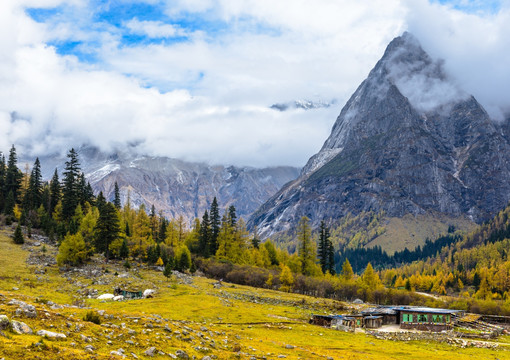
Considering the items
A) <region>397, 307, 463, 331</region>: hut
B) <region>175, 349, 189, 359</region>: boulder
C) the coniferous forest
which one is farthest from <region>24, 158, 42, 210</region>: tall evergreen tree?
<region>175, 349, 189, 359</region>: boulder

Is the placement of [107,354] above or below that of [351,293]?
above

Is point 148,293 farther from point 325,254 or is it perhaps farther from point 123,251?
point 325,254

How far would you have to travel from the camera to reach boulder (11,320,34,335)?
2300 centimetres

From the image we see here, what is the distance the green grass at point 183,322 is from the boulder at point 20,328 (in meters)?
0.91

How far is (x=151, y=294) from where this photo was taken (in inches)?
3081

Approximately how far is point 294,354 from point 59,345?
2452cm

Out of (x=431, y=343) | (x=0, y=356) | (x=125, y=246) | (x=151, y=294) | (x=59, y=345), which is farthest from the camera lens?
(x=125, y=246)

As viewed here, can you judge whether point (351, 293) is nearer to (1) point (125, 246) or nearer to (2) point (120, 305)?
(1) point (125, 246)

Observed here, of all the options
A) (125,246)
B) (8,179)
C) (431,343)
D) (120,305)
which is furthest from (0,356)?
(8,179)

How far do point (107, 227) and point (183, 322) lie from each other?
64.0 meters

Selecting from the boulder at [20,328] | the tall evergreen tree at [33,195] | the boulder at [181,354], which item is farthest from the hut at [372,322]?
the tall evergreen tree at [33,195]

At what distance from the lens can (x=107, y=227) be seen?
4065 inches

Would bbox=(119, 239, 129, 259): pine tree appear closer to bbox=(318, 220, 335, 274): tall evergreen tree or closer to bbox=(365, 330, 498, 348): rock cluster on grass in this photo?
bbox=(365, 330, 498, 348): rock cluster on grass

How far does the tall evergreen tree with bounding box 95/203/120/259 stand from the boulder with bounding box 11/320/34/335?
7966 centimetres
